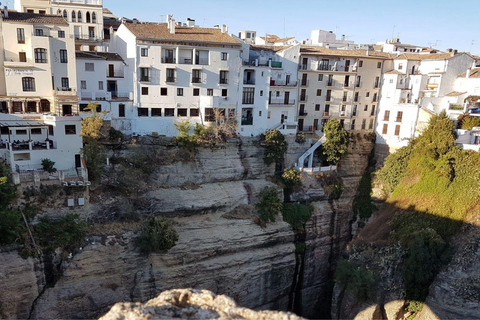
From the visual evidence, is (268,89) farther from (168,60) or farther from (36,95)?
(36,95)

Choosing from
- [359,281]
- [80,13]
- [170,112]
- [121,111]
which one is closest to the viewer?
[359,281]

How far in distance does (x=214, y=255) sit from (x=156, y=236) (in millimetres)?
4748

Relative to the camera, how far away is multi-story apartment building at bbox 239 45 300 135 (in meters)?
33.9

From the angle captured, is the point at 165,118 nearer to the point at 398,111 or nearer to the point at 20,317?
the point at 20,317

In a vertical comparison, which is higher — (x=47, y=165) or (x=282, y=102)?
(x=282, y=102)

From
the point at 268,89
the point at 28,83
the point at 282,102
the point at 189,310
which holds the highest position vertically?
the point at 268,89

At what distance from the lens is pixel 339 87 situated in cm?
3800

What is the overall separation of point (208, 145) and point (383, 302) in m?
17.3

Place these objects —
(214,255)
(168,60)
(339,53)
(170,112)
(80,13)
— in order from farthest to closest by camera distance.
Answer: (80,13) → (339,53) → (170,112) → (168,60) → (214,255)

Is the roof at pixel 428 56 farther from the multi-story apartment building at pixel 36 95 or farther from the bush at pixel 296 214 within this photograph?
the multi-story apartment building at pixel 36 95

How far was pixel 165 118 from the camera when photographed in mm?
31750

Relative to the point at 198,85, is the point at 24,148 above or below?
below

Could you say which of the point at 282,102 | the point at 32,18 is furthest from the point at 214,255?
the point at 32,18

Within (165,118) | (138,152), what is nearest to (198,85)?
(165,118)
